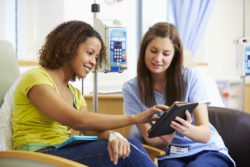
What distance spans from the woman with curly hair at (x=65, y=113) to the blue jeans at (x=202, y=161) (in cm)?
32

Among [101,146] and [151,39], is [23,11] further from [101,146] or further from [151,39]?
[101,146]

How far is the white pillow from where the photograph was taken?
4.99ft

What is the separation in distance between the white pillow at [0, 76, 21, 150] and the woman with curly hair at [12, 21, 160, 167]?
39 mm

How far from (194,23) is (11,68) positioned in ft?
9.62

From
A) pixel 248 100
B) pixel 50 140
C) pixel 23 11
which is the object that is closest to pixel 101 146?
pixel 50 140

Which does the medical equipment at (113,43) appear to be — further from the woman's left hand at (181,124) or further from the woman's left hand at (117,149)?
the woman's left hand at (117,149)

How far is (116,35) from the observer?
86.5 inches

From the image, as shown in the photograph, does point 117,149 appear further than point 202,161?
No

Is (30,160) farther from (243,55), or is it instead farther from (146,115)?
(243,55)

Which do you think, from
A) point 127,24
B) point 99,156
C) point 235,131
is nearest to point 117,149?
point 99,156

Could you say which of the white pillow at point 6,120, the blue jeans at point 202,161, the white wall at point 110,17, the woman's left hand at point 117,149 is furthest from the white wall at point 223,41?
the woman's left hand at point 117,149

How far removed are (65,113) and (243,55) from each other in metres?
2.24

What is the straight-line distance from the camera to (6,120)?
5.15ft

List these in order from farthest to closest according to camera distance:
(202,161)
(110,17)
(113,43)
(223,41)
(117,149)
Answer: (223,41), (110,17), (113,43), (202,161), (117,149)
